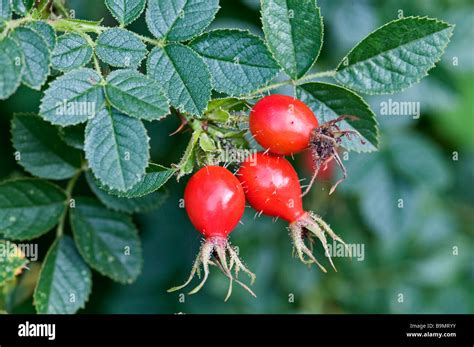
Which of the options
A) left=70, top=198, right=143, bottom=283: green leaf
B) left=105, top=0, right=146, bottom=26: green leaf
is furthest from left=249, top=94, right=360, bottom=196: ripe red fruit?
left=70, top=198, right=143, bottom=283: green leaf

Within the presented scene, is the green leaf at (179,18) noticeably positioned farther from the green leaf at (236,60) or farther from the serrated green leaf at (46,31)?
the serrated green leaf at (46,31)

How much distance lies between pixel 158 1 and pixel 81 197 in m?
1.03

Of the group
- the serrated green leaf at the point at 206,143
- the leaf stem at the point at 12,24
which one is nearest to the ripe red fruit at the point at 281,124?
the serrated green leaf at the point at 206,143

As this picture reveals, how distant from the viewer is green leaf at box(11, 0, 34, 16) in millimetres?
2254

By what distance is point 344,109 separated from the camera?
2.60 meters

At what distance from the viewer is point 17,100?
395 cm

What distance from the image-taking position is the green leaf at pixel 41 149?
2.95 meters

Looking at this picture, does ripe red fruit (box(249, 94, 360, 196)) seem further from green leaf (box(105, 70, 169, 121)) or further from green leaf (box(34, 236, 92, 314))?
green leaf (box(34, 236, 92, 314))

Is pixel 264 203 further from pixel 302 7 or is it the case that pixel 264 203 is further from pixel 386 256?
pixel 386 256

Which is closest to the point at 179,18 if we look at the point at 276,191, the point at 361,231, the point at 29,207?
the point at 276,191

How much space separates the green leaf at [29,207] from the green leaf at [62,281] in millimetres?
111

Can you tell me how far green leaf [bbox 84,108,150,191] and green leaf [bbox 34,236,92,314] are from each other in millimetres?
905
